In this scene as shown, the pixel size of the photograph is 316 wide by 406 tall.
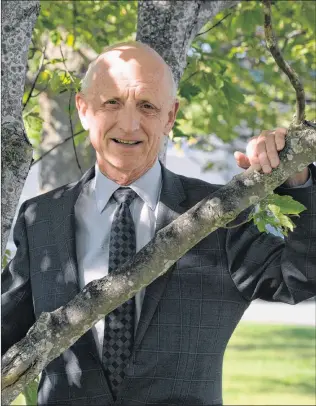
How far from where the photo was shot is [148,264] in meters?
3.17

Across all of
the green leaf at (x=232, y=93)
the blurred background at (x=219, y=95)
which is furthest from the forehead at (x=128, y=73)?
the green leaf at (x=232, y=93)

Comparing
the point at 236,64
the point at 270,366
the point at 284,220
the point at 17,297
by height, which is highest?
the point at 284,220

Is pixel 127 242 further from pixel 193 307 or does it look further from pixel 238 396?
pixel 238 396

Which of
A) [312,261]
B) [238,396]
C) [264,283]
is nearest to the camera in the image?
[312,261]

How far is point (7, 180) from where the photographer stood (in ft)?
12.0

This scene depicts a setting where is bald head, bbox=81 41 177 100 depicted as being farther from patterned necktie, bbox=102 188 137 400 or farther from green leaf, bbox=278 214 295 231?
green leaf, bbox=278 214 295 231

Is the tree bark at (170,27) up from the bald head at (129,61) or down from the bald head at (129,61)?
down

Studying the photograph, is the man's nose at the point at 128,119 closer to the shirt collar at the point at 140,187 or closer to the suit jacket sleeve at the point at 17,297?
the shirt collar at the point at 140,187

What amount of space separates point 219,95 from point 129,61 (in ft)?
10.5

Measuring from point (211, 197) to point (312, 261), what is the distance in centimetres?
51

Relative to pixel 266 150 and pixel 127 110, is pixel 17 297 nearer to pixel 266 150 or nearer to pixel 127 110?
pixel 127 110

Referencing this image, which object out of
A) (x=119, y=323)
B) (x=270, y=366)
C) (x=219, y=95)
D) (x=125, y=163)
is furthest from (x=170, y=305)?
(x=270, y=366)

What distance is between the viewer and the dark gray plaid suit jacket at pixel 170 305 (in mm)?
3715

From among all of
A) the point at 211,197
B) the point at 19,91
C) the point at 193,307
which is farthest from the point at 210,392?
the point at 19,91
